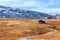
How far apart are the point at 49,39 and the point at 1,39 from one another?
1795 centimetres

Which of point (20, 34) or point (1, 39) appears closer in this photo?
point (1, 39)

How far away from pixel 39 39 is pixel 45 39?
208 cm

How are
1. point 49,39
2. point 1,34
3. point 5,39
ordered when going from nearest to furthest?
point 49,39 < point 5,39 < point 1,34

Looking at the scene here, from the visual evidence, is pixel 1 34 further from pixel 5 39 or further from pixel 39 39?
pixel 39 39

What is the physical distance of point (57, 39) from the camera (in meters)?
67.7

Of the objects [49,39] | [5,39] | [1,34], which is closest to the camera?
[49,39]

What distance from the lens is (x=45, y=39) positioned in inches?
2598

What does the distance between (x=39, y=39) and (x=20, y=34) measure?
20.9 meters

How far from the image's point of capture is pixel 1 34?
84.0m

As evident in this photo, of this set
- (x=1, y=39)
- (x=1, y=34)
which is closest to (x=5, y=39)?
(x=1, y=39)

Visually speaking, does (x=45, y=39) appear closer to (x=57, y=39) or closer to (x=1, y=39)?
(x=57, y=39)

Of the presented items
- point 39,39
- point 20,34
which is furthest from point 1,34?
point 39,39

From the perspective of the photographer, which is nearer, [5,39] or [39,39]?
[39,39]

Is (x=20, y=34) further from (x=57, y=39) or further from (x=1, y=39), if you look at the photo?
(x=57, y=39)
